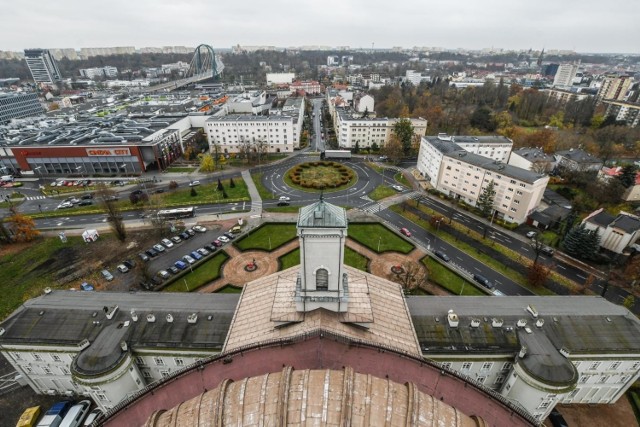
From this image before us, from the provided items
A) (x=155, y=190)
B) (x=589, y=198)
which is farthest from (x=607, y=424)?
(x=155, y=190)

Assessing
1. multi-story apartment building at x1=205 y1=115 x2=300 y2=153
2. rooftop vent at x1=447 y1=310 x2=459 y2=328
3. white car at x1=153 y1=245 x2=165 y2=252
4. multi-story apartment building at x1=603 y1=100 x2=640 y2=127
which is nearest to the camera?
rooftop vent at x1=447 y1=310 x2=459 y2=328

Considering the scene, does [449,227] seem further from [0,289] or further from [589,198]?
[0,289]

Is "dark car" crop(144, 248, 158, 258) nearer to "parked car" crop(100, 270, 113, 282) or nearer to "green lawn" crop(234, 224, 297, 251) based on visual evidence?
"parked car" crop(100, 270, 113, 282)

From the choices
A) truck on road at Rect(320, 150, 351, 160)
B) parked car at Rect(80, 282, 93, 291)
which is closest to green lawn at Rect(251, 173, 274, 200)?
truck on road at Rect(320, 150, 351, 160)

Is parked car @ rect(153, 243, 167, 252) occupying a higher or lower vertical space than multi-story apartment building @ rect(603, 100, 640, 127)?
lower

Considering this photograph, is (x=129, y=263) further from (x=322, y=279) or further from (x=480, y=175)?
(x=480, y=175)

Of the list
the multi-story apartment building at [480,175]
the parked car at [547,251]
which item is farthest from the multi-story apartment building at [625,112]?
the parked car at [547,251]

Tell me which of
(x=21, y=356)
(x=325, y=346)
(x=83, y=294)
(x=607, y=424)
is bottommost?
(x=607, y=424)

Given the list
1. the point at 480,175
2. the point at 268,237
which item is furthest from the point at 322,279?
the point at 480,175
